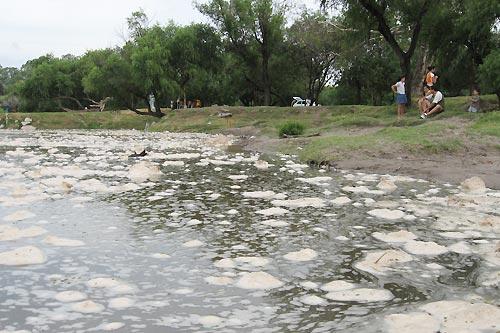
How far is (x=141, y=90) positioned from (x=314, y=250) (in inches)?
1520

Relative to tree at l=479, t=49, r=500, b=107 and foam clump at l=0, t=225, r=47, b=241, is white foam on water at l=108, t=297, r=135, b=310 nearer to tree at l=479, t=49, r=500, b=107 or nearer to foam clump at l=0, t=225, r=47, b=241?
foam clump at l=0, t=225, r=47, b=241

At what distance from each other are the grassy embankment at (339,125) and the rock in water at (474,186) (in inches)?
132

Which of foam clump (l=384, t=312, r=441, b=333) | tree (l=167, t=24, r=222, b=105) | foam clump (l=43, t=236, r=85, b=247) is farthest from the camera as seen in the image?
tree (l=167, t=24, r=222, b=105)

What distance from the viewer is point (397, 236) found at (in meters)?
4.71

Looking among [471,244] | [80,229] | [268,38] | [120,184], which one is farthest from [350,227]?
[268,38]

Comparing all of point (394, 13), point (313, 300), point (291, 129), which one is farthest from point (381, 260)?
point (394, 13)

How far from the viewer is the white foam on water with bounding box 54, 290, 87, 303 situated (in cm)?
320

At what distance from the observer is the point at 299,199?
21.6 ft

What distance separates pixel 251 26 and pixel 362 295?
3701cm

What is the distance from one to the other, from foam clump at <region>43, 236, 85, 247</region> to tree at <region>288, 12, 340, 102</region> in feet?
107

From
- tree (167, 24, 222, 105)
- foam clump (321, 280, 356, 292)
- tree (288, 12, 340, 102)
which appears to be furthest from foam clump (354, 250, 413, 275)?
tree (167, 24, 222, 105)

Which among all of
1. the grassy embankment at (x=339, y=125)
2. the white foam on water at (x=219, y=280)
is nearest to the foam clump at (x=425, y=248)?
the white foam on water at (x=219, y=280)

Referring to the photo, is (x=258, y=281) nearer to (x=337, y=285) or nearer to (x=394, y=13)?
(x=337, y=285)

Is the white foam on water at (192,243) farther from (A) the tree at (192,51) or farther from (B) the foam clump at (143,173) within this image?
(A) the tree at (192,51)
